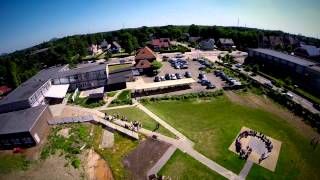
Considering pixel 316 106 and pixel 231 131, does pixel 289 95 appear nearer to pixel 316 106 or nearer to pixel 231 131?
pixel 316 106

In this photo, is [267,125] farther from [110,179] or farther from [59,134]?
[59,134]

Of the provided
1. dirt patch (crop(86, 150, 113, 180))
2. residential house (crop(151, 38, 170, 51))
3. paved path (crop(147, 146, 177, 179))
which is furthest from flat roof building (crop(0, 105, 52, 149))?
residential house (crop(151, 38, 170, 51))

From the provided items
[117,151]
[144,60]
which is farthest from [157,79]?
[117,151]

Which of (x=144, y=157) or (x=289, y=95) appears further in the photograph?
(x=289, y=95)

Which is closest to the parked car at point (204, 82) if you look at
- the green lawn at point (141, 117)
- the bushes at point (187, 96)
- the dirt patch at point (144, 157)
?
the bushes at point (187, 96)

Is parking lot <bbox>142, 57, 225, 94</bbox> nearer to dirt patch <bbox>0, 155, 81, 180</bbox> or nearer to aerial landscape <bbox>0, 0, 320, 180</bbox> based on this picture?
aerial landscape <bbox>0, 0, 320, 180</bbox>

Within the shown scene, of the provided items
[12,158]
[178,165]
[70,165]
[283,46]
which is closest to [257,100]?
[178,165]
